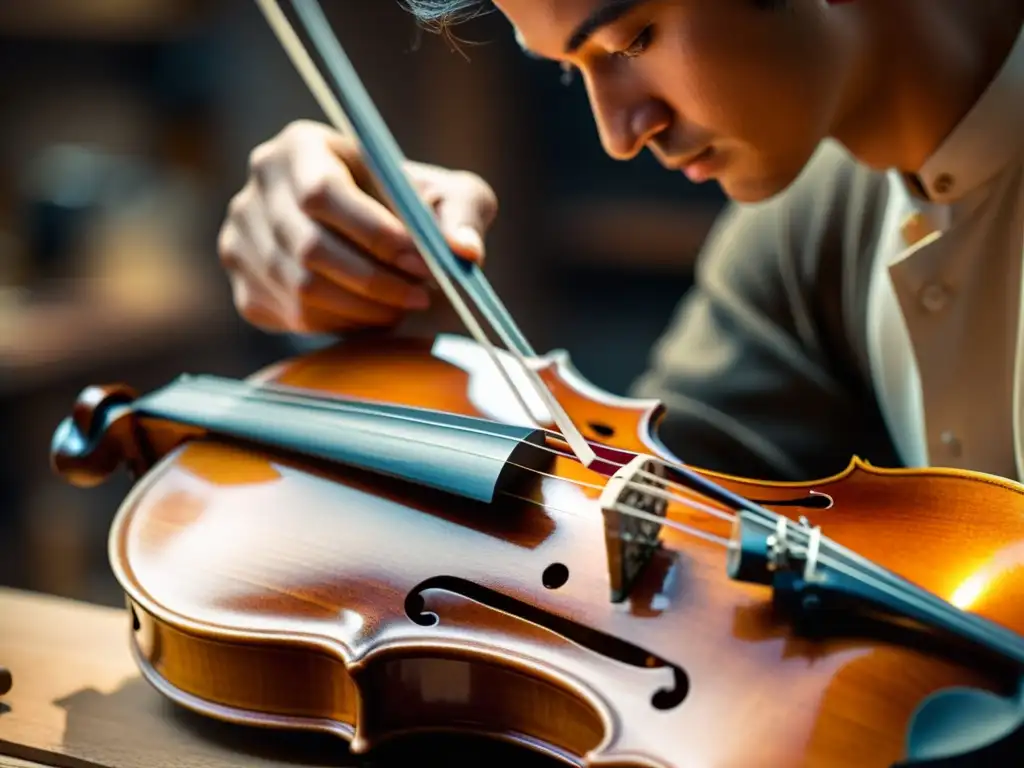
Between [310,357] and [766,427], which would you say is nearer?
[310,357]

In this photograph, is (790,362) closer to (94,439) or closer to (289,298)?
(289,298)

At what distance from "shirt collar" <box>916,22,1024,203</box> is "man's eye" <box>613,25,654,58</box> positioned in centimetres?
23

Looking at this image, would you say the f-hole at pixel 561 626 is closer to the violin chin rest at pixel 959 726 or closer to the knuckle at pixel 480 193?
the violin chin rest at pixel 959 726

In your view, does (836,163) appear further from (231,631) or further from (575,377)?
(231,631)

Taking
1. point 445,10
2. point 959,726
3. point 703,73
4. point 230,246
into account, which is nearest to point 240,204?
point 230,246

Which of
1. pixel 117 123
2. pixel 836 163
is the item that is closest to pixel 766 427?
pixel 836 163

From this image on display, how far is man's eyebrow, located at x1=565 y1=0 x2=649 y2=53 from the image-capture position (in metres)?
Result: 0.52

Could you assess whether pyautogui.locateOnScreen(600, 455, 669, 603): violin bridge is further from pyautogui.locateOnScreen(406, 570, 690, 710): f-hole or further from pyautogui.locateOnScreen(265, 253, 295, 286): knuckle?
pyautogui.locateOnScreen(265, 253, 295, 286): knuckle

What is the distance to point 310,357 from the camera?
703 millimetres

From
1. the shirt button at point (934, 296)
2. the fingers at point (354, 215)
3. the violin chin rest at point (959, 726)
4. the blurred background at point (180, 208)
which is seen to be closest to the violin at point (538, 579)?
the violin chin rest at point (959, 726)

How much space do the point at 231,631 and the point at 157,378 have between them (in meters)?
1.38

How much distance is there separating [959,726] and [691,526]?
137 millimetres

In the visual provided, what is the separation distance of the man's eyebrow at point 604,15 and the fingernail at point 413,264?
19 cm

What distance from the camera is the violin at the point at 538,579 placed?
37 cm
